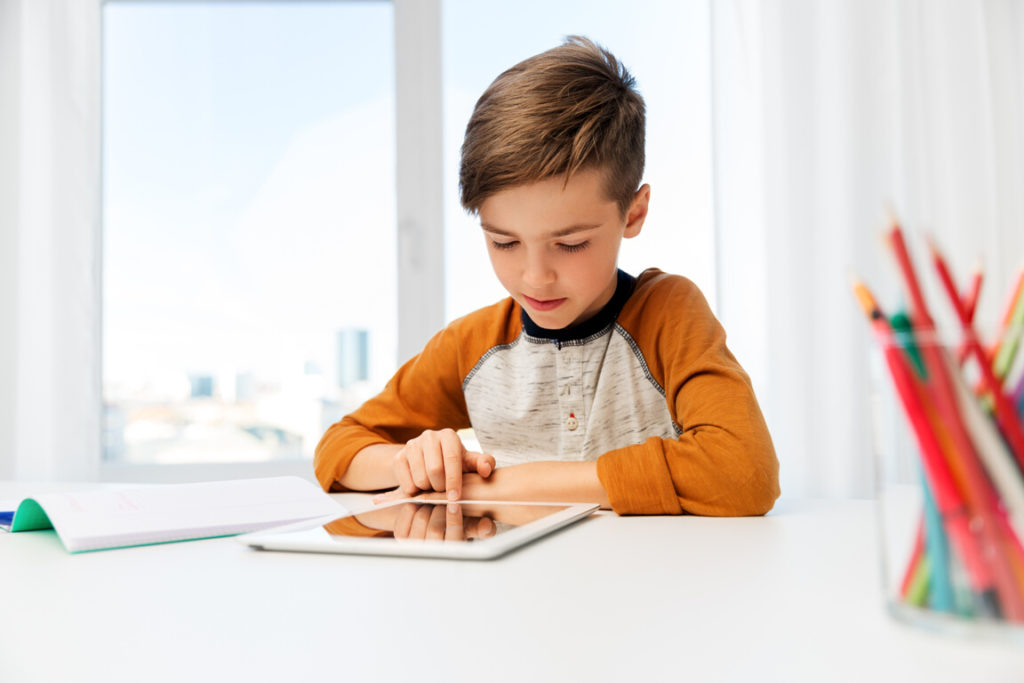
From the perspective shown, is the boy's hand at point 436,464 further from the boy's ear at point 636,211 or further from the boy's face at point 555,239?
the boy's ear at point 636,211

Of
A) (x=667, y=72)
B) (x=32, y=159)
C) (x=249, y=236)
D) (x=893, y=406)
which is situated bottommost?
(x=893, y=406)

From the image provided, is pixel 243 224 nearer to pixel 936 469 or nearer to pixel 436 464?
pixel 436 464

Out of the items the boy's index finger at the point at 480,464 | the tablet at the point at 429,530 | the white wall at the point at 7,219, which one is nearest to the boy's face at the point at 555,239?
the boy's index finger at the point at 480,464

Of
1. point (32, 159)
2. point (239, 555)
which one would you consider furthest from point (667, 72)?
point (239, 555)

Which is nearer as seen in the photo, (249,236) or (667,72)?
(667,72)

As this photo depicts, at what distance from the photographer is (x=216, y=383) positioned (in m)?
2.18

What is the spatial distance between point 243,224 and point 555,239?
1529 mm

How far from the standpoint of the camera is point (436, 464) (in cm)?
81

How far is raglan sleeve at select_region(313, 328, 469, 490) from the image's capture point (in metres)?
1.16

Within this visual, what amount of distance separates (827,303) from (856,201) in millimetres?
245

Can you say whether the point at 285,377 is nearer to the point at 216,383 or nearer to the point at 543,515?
the point at 216,383

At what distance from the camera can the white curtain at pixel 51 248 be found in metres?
2.02

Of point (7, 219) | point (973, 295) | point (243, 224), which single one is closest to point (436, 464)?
point (973, 295)

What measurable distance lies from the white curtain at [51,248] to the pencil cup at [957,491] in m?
2.14
